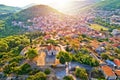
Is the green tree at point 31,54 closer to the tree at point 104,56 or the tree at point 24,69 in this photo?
the tree at point 24,69

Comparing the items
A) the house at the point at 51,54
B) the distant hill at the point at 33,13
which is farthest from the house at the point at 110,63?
the distant hill at the point at 33,13

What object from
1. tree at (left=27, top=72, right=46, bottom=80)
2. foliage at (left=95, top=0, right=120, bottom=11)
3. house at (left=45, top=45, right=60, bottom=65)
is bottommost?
tree at (left=27, top=72, right=46, bottom=80)

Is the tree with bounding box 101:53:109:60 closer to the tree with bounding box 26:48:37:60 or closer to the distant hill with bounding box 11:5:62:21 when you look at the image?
the tree with bounding box 26:48:37:60

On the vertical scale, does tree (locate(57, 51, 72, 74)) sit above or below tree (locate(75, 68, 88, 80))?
above

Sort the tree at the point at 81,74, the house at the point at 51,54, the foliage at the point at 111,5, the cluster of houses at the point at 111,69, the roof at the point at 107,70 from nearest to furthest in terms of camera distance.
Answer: the tree at the point at 81,74, the cluster of houses at the point at 111,69, the roof at the point at 107,70, the house at the point at 51,54, the foliage at the point at 111,5

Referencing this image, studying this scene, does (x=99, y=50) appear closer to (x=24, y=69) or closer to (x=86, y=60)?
(x=86, y=60)

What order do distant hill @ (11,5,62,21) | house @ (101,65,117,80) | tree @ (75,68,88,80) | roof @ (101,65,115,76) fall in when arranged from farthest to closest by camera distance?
distant hill @ (11,5,62,21), roof @ (101,65,115,76), house @ (101,65,117,80), tree @ (75,68,88,80)

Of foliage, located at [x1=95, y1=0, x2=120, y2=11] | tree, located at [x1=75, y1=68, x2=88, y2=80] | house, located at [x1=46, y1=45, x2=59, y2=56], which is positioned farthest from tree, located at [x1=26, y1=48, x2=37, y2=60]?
foliage, located at [x1=95, y1=0, x2=120, y2=11]

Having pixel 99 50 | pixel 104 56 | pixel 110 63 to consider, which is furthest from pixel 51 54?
pixel 99 50

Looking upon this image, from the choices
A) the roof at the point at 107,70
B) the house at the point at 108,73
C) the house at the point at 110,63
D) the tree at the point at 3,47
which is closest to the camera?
the house at the point at 108,73

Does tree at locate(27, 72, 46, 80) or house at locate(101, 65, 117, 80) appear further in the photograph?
house at locate(101, 65, 117, 80)

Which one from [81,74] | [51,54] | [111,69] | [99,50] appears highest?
[51,54]
